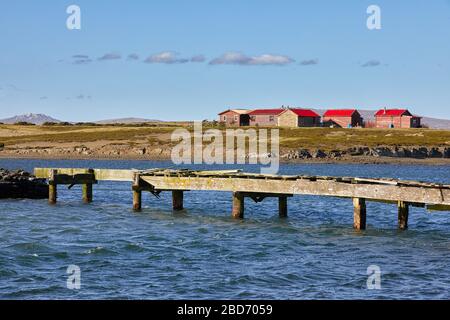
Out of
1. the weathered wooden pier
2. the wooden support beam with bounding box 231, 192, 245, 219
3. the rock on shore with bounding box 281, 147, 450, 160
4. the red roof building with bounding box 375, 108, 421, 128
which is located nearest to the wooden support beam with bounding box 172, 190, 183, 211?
the weathered wooden pier

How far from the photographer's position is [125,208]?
139 ft

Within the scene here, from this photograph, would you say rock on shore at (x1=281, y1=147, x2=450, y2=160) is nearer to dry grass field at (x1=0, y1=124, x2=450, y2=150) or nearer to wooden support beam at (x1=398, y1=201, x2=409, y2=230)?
dry grass field at (x1=0, y1=124, x2=450, y2=150)

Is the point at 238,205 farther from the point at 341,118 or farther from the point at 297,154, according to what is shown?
the point at 341,118

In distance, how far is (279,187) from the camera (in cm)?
3378

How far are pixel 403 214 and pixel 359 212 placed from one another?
1881mm

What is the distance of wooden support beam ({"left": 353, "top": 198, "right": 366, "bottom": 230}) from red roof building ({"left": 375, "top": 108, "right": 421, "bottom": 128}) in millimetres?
136319

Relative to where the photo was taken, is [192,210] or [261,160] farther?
[261,160]

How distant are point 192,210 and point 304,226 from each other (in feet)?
28.7

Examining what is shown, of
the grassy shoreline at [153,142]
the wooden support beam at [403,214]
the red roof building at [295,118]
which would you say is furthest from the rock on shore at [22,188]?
the red roof building at [295,118]

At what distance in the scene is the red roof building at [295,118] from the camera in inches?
6183

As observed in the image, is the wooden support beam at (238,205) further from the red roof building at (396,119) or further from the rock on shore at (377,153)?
the red roof building at (396,119)

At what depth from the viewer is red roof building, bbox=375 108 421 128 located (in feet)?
542
